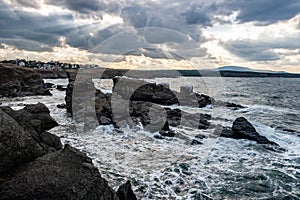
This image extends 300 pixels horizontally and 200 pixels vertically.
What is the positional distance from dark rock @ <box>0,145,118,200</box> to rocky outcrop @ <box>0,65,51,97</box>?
53897 millimetres

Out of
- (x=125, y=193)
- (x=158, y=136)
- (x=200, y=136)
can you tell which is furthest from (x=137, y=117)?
(x=125, y=193)

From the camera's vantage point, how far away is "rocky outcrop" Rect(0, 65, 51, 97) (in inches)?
2329

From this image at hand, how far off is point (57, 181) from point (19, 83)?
61793 mm

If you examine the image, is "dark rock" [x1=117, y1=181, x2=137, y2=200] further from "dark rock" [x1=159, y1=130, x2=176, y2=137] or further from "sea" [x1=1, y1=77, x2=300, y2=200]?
"dark rock" [x1=159, y1=130, x2=176, y2=137]

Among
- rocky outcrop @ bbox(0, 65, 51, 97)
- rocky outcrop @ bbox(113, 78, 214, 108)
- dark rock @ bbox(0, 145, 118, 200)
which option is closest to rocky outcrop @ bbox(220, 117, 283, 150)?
dark rock @ bbox(0, 145, 118, 200)

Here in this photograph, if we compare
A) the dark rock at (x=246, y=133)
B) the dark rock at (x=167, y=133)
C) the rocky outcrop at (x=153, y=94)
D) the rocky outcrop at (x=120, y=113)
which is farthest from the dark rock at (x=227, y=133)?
the rocky outcrop at (x=153, y=94)

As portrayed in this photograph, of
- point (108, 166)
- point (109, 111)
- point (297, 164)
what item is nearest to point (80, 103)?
point (109, 111)

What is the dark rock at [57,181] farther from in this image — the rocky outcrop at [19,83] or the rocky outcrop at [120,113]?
the rocky outcrop at [19,83]

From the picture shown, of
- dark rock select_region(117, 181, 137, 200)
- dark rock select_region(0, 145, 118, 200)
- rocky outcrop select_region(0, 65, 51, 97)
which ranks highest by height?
dark rock select_region(0, 145, 118, 200)

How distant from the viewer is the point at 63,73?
178875mm

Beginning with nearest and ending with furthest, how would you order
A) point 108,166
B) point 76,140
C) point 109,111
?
point 108,166 → point 76,140 → point 109,111

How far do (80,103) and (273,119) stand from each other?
27.2 metres

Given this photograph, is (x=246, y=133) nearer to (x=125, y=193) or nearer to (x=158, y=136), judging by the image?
(x=158, y=136)

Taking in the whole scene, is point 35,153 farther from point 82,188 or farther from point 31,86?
point 31,86
